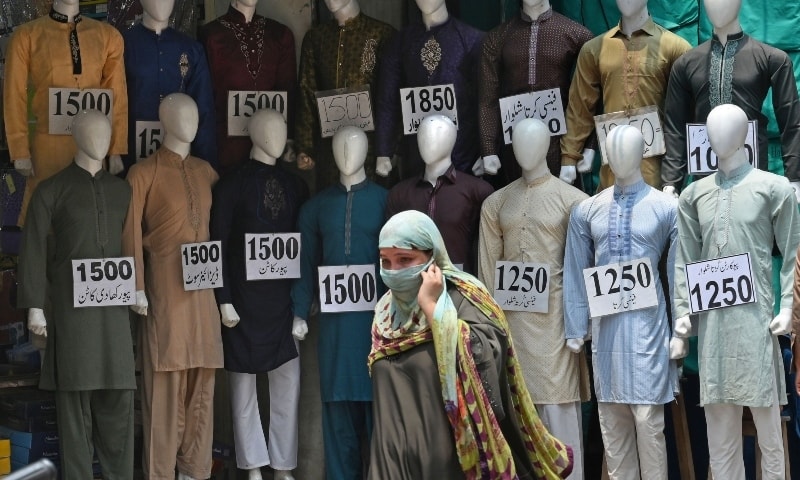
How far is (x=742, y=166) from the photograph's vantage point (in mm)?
5617

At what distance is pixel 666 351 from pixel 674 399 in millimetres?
210

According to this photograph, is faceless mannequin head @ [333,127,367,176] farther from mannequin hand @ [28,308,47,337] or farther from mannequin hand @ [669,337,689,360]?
mannequin hand @ [669,337,689,360]

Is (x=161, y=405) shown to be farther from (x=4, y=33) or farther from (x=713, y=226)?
(x=713, y=226)

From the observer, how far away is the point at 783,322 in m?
5.47

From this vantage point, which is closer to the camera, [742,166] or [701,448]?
[742,166]

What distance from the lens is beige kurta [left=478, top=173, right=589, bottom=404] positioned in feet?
20.3

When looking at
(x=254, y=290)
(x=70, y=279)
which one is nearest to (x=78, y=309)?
(x=70, y=279)

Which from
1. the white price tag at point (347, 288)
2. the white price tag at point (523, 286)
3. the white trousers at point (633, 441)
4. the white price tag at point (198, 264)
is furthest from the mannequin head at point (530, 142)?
the white price tag at point (198, 264)

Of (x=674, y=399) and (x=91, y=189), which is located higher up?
(x=91, y=189)

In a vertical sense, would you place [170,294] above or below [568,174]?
below

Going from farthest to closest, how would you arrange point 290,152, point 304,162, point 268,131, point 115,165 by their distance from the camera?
point 290,152, point 304,162, point 268,131, point 115,165

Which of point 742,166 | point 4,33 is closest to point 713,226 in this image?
point 742,166

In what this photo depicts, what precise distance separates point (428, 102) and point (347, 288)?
→ 983 millimetres

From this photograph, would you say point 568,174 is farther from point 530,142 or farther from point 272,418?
point 272,418
